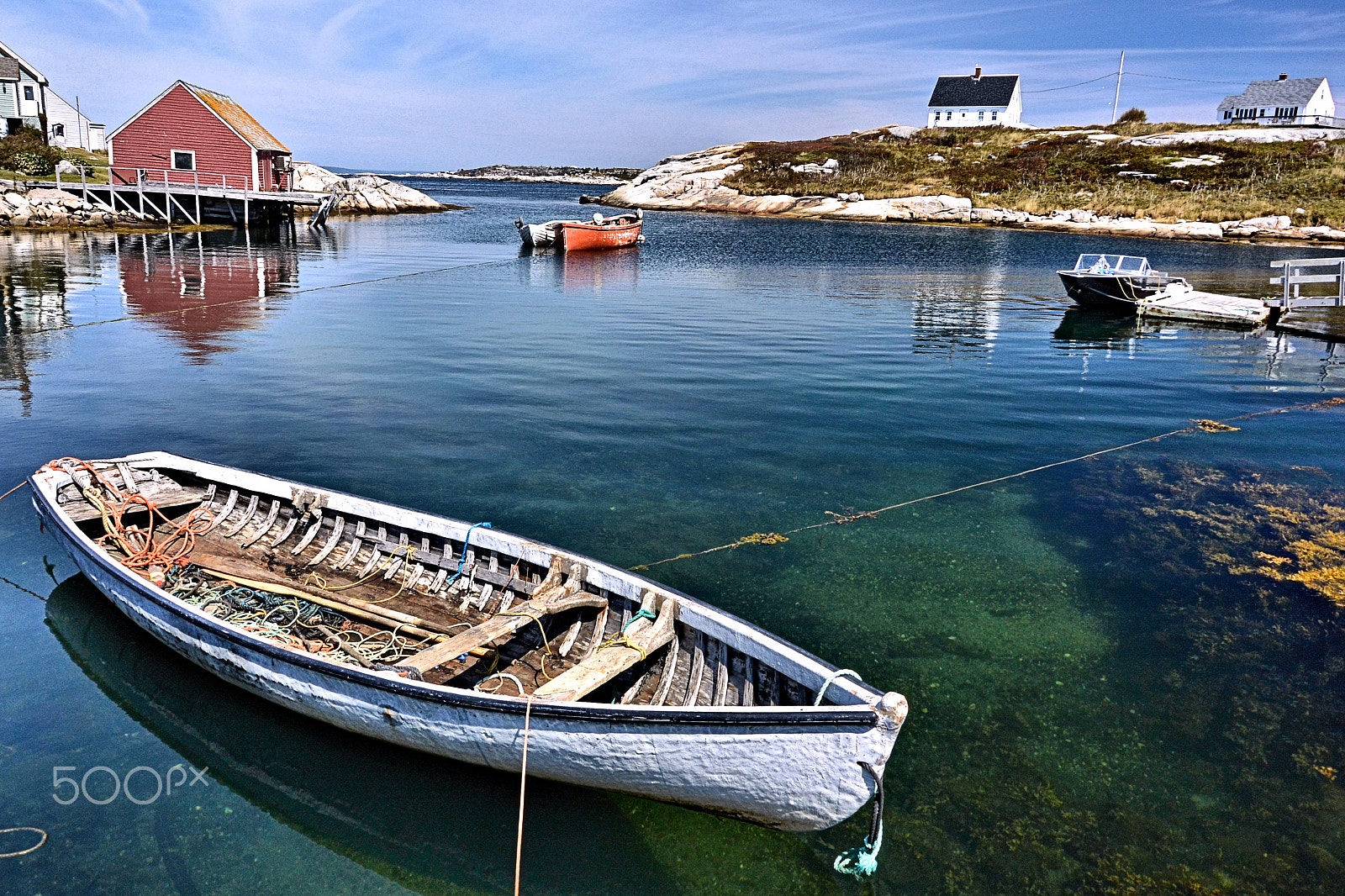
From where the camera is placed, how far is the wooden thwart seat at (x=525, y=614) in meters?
6.53

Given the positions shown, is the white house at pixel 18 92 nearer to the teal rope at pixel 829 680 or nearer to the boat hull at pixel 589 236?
the boat hull at pixel 589 236

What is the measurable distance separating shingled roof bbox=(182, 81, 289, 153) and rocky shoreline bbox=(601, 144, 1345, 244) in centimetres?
5313

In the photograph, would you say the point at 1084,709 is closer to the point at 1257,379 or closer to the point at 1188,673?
the point at 1188,673

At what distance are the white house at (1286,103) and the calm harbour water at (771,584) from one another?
10047 centimetres

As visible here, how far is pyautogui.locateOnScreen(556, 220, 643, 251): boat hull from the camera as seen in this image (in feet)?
167

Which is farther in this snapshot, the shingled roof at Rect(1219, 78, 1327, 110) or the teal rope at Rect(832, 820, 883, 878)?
the shingled roof at Rect(1219, 78, 1327, 110)

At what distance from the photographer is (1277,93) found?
341ft

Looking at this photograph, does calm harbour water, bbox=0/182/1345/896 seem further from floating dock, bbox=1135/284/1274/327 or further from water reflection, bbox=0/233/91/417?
floating dock, bbox=1135/284/1274/327

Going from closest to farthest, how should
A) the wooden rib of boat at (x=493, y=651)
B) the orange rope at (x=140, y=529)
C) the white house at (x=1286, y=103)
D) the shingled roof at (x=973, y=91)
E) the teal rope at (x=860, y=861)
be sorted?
the wooden rib of boat at (x=493, y=651) < the teal rope at (x=860, y=861) < the orange rope at (x=140, y=529) < the white house at (x=1286, y=103) < the shingled roof at (x=973, y=91)

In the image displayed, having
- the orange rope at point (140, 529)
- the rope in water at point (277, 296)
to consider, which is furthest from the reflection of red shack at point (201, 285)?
the orange rope at point (140, 529)

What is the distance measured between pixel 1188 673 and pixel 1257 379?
1747 centimetres

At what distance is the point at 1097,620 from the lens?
8.95 metres

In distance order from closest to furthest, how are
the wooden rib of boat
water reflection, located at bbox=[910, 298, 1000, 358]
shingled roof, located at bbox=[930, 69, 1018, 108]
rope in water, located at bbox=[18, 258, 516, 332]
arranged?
the wooden rib of boat < rope in water, located at bbox=[18, 258, 516, 332] < water reflection, located at bbox=[910, 298, 1000, 358] < shingled roof, located at bbox=[930, 69, 1018, 108]

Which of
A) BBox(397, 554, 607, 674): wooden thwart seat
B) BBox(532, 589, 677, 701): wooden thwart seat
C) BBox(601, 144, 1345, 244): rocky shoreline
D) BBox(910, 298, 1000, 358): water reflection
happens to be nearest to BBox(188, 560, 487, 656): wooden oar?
BBox(397, 554, 607, 674): wooden thwart seat
